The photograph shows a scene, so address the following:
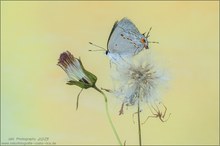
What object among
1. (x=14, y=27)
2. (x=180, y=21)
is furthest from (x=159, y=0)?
(x=14, y=27)

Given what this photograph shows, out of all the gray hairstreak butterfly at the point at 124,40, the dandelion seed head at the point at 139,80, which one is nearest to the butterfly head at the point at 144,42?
the gray hairstreak butterfly at the point at 124,40

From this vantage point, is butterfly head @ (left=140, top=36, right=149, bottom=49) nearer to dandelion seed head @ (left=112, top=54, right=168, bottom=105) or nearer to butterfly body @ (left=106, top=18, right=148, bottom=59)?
butterfly body @ (left=106, top=18, right=148, bottom=59)

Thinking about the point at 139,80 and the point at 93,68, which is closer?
the point at 139,80

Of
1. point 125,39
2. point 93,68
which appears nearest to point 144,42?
point 125,39

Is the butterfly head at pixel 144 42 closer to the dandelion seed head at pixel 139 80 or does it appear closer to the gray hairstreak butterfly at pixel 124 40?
the gray hairstreak butterfly at pixel 124 40

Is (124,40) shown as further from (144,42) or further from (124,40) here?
(144,42)

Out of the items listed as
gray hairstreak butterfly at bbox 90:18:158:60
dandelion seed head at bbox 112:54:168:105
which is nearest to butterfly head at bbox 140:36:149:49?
gray hairstreak butterfly at bbox 90:18:158:60

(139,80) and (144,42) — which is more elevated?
(144,42)
